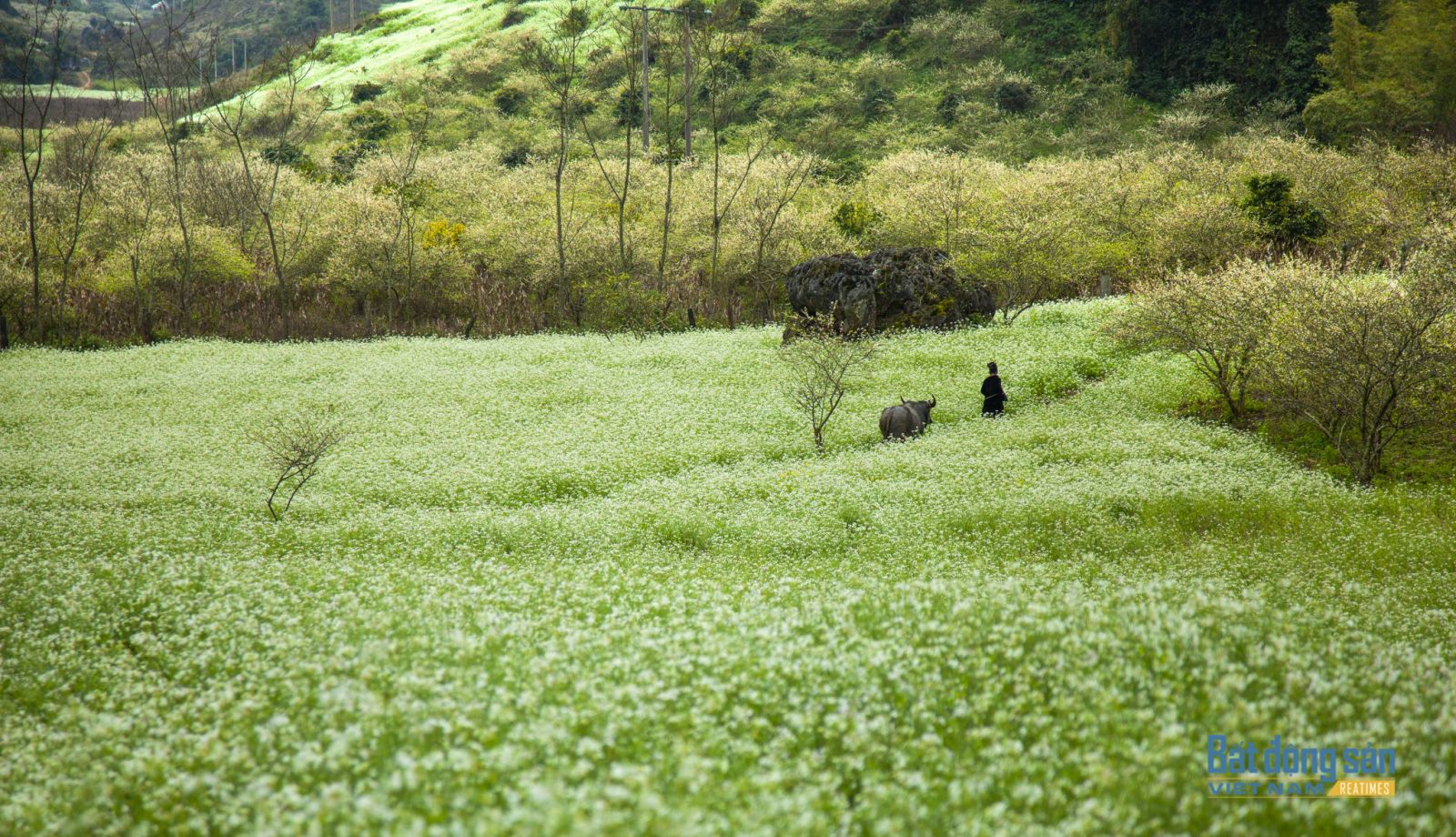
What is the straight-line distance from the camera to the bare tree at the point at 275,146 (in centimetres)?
5175

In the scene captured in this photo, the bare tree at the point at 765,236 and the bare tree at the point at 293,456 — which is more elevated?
the bare tree at the point at 765,236

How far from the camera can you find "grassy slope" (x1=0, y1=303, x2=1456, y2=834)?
5777mm

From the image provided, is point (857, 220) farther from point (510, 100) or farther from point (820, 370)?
point (510, 100)

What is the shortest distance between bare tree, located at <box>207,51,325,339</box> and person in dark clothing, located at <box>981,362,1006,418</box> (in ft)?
139

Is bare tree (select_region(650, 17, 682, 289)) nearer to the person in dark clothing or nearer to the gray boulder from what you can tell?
the gray boulder

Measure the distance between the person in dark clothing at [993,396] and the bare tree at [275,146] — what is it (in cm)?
4236

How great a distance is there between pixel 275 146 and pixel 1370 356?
337 ft

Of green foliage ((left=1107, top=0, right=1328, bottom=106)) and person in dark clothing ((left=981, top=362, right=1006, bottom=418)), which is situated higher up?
green foliage ((left=1107, top=0, right=1328, bottom=106))

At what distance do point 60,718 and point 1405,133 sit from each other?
3586 inches

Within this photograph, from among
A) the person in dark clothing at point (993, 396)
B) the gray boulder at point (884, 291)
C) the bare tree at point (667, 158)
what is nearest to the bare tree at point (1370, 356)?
the person in dark clothing at point (993, 396)

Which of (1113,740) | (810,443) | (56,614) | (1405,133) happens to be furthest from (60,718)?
(1405,133)

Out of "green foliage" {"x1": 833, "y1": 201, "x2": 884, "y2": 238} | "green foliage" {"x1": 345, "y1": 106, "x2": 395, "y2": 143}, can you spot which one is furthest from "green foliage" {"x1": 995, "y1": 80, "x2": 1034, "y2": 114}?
"green foliage" {"x1": 345, "y1": 106, "x2": 395, "y2": 143}

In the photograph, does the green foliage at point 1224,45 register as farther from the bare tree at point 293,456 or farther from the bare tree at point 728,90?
the bare tree at point 293,456

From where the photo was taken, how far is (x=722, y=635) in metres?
8.50
